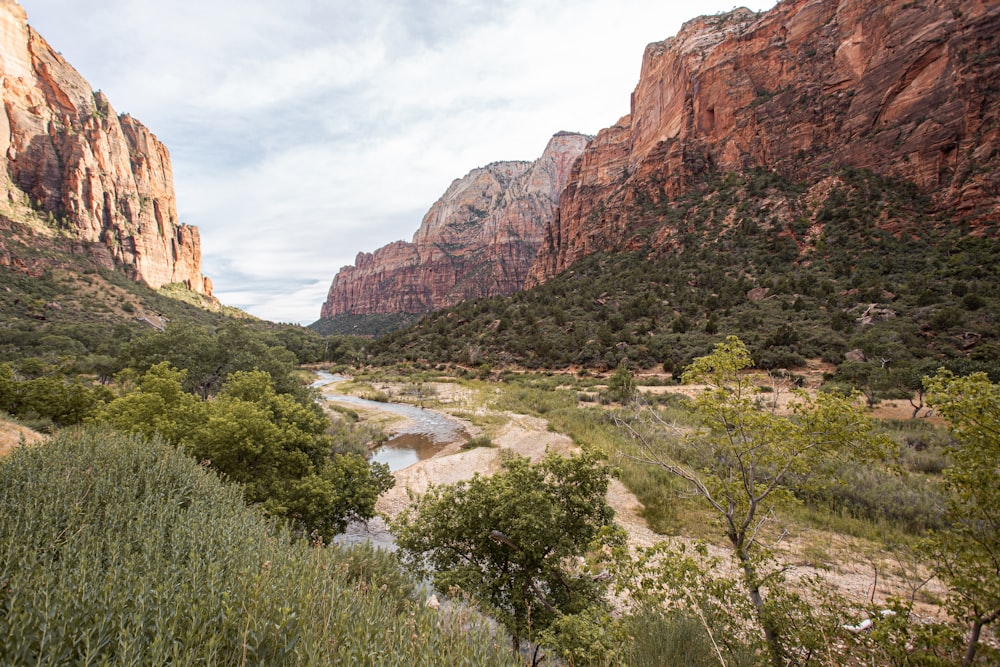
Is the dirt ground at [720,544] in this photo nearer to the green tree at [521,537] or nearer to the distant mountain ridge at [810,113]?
the green tree at [521,537]

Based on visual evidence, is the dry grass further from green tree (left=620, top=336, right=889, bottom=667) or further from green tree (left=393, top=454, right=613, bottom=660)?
green tree (left=620, top=336, right=889, bottom=667)

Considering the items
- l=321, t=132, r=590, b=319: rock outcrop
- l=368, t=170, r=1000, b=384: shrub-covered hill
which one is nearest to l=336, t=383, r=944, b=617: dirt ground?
l=368, t=170, r=1000, b=384: shrub-covered hill

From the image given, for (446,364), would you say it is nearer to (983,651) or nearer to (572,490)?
(572,490)

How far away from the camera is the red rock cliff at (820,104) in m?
37.8

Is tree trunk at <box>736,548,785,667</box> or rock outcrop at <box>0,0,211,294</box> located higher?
rock outcrop at <box>0,0,211,294</box>

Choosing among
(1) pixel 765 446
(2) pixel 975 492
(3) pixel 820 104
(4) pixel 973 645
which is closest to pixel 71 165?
(1) pixel 765 446

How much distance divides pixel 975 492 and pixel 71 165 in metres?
128

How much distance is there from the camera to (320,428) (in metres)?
11.5

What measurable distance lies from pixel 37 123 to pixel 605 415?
12586cm

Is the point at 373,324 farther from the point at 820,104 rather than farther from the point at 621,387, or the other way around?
the point at 820,104

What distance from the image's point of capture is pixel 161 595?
259 centimetres

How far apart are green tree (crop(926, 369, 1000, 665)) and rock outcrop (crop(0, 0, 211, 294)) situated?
342 ft

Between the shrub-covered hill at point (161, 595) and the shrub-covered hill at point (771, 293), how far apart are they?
18.5m

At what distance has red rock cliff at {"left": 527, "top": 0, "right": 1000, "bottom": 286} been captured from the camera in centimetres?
3775
